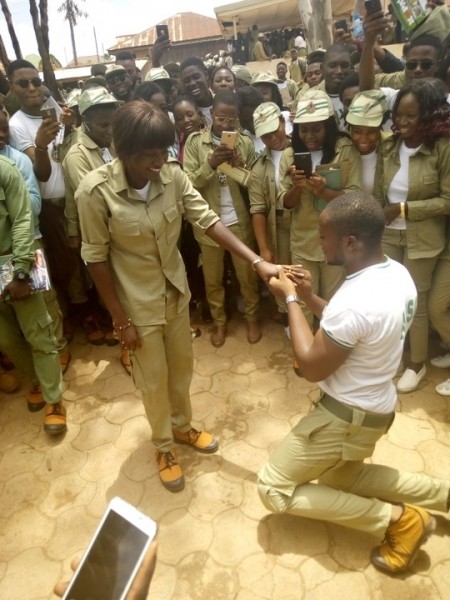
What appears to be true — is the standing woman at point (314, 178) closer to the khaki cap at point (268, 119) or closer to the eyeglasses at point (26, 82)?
the khaki cap at point (268, 119)

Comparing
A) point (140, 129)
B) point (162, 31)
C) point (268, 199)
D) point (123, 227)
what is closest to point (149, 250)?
point (123, 227)

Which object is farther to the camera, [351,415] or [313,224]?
[313,224]

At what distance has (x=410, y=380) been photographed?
10.5 ft

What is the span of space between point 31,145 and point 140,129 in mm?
2074

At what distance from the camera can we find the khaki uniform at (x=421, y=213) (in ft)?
9.12

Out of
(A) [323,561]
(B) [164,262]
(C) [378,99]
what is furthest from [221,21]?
(A) [323,561]

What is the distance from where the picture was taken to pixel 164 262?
7.33ft

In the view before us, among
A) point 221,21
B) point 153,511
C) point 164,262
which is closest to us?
point 164,262

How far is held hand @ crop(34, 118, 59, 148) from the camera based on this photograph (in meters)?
2.97

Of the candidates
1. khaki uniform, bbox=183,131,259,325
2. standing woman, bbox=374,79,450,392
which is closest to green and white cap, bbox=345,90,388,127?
standing woman, bbox=374,79,450,392

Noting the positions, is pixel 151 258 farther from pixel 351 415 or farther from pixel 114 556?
pixel 114 556

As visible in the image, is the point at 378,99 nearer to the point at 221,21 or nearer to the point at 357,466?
the point at 357,466

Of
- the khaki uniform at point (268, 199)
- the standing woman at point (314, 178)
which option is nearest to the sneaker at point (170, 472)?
the khaki uniform at point (268, 199)

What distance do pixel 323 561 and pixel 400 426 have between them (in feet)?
3.63
